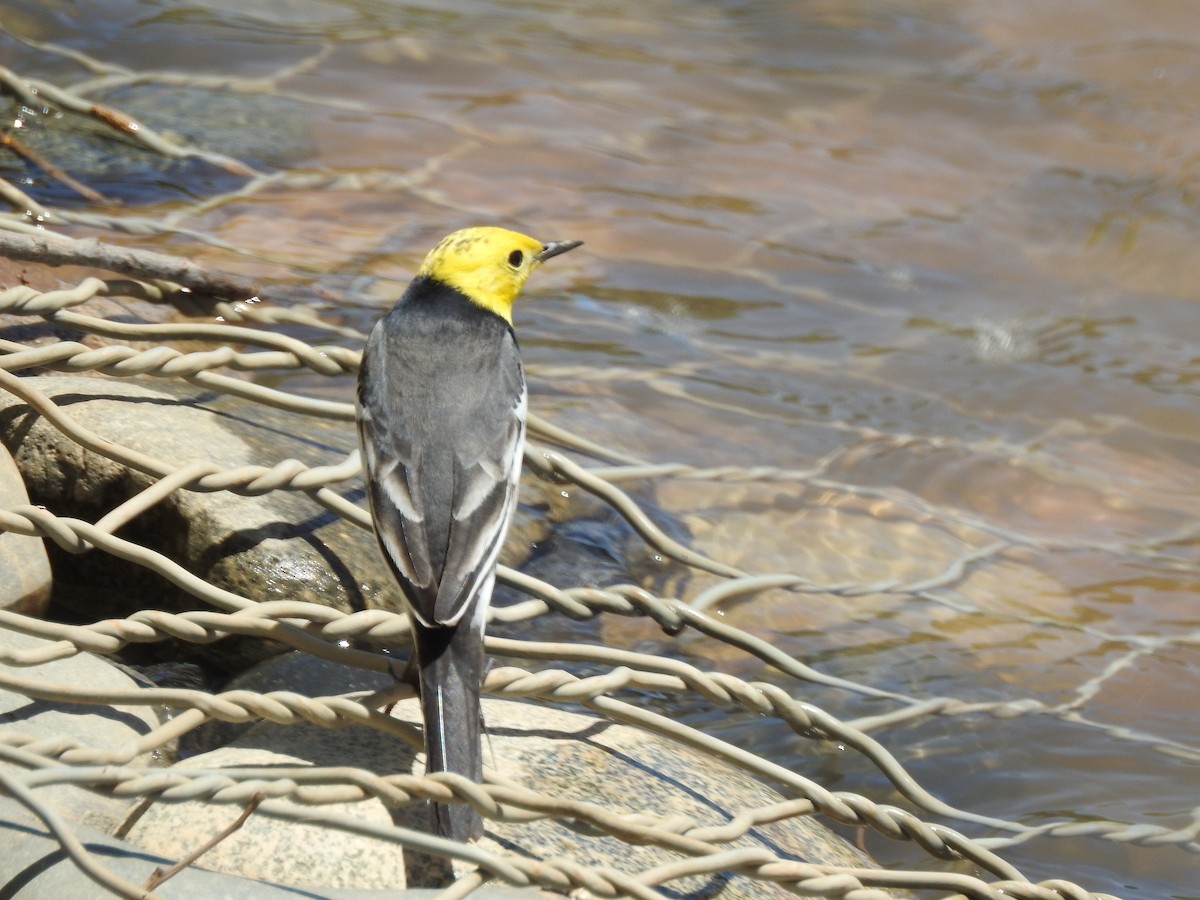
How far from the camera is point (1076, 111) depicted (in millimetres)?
9820

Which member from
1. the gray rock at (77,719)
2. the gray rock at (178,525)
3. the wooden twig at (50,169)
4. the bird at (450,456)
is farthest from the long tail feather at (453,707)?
the wooden twig at (50,169)

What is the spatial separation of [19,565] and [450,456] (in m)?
1.02

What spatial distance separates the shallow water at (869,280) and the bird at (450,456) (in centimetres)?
118

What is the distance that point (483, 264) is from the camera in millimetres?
4168

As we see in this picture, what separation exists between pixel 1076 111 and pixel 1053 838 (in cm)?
738

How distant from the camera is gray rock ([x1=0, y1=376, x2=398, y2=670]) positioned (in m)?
3.53

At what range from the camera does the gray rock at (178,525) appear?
3531 millimetres

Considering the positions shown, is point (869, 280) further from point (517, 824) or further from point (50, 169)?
point (517, 824)

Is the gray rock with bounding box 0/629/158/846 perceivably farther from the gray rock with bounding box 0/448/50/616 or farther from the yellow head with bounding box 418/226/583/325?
the yellow head with bounding box 418/226/583/325

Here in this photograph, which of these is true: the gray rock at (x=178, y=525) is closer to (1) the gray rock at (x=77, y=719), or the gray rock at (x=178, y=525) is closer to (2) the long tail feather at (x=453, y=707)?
(1) the gray rock at (x=77, y=719)

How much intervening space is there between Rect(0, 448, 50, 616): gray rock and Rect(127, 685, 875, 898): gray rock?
67cm

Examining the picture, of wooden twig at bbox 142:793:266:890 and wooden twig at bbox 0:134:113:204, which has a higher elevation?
wooden twig at bbox 0:134:113:204

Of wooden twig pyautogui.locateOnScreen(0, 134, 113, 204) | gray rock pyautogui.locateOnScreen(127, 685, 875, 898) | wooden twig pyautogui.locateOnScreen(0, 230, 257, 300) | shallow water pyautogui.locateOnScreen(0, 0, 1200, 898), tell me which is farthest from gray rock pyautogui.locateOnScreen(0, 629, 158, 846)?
wooden twig pyautogui.locateOnScreen(0, 134, 113, 204)

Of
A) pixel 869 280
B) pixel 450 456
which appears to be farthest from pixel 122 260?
pixel 869 280
